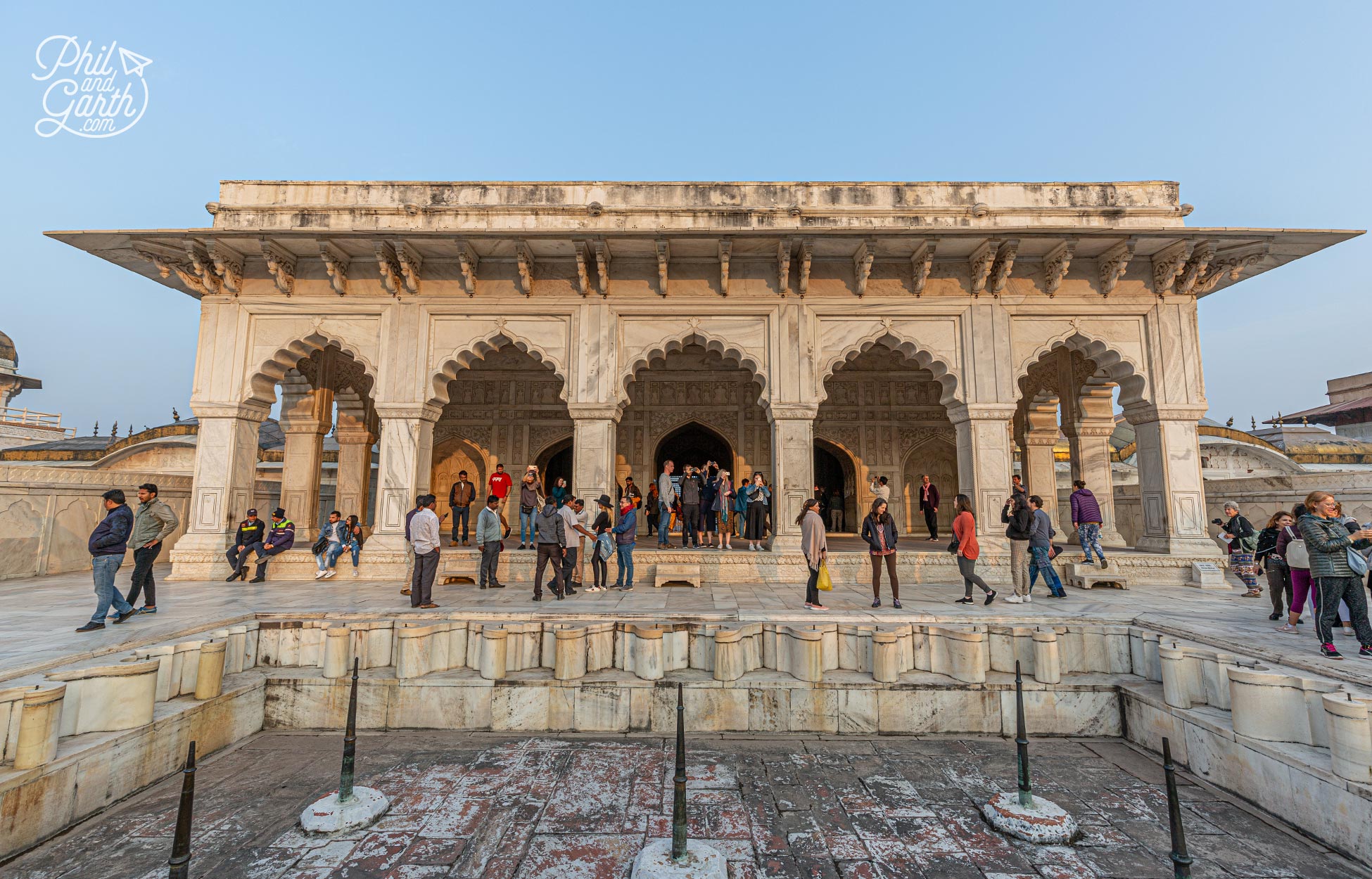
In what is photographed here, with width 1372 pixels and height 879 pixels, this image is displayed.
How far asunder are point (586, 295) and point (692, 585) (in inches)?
190

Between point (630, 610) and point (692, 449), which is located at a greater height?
point (692, 449)

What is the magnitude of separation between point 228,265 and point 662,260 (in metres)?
6.68

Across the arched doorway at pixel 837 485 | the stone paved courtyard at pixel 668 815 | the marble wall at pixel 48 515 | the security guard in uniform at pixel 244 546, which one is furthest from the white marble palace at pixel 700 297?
the arched doorway at pixel 837 485

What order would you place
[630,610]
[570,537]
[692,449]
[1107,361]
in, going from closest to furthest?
[630,610] < [570,537] < [1107,361] < [692,449]

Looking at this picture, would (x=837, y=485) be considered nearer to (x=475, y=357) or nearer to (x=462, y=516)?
(x=462, y=516)

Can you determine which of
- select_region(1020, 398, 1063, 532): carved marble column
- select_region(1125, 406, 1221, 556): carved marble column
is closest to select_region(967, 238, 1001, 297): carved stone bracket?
select_region(1125, 406, 1221, 556): carved marble column

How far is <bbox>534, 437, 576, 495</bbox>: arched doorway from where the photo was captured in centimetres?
1479

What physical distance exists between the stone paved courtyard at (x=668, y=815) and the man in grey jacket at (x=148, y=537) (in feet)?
8.30

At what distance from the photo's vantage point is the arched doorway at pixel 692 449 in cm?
1473

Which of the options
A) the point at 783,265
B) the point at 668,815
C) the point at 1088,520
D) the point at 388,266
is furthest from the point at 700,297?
the point at 668,815

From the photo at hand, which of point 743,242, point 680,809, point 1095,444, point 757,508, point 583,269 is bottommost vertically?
point 680,809

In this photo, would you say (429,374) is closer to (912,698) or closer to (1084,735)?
(912,698)

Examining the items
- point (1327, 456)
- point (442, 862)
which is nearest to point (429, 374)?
point (442, 862)

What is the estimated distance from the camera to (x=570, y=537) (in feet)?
24.8
